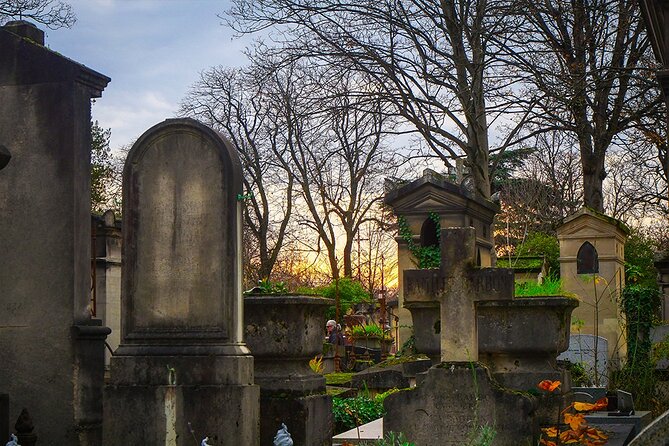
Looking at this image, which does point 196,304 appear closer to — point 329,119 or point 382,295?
point 329,119

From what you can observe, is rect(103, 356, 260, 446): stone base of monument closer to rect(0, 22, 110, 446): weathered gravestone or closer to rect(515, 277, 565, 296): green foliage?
rect(0, 22, 110, 446): weathered gravestone

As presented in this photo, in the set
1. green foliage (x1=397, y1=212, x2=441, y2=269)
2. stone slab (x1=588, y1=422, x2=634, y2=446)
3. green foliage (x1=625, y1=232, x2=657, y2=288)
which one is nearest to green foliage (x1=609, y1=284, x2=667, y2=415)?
stone slab (x1=588, y1=422, x2=634, y2=446)

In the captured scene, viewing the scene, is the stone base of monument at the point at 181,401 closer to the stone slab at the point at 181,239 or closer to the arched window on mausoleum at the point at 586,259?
the stone slab at the point at 181,239

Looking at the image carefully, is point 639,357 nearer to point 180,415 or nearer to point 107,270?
point 180,415

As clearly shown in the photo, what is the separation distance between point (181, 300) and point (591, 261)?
38.0 ft

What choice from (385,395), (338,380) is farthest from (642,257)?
(385,395)

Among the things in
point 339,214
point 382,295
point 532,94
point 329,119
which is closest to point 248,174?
point 339,214

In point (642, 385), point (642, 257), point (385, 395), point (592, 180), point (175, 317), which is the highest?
point (592, 180)

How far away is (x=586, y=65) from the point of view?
21.3m

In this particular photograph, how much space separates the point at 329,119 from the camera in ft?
74.0

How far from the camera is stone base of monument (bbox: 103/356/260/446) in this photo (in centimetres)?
709

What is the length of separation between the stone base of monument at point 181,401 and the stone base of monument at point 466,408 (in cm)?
128

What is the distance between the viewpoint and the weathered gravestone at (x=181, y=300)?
7145 millimetres

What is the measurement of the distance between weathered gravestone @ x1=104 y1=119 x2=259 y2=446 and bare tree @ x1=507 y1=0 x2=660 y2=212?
45.5 feet
